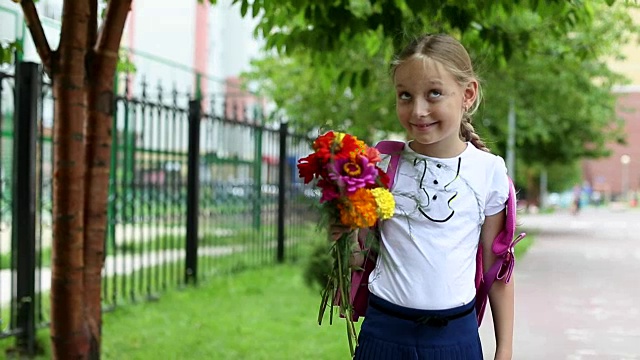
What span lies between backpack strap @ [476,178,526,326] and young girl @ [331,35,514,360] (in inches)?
1.5

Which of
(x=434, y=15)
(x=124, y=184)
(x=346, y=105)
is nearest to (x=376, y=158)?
(x=434, y=15)

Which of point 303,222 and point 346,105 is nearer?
point 303,222

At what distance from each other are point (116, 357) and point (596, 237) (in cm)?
1952

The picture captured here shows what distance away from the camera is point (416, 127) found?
7.43 ft

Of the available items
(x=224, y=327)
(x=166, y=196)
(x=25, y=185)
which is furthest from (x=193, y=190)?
(x=25, y=185)

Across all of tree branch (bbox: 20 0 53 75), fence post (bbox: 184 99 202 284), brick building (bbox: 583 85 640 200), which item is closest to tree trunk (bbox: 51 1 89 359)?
tree branch (bbox: 20 0 53 75)

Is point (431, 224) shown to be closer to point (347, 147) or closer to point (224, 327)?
point (347, 147)

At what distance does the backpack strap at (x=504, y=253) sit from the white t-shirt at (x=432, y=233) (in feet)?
0.18

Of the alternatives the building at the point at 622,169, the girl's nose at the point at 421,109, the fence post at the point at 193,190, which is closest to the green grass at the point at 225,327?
the fence post at the point at 193,190

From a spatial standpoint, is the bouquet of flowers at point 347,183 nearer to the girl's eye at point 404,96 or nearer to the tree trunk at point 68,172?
the girl's eye at point 404,96

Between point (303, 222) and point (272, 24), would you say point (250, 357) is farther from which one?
point (303, 222)

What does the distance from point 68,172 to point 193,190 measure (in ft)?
16.4

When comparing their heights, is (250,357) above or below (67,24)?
below

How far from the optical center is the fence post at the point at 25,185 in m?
5.53
